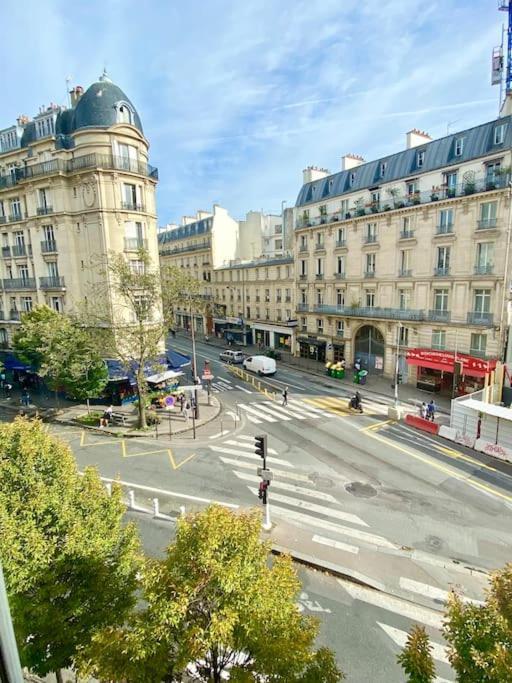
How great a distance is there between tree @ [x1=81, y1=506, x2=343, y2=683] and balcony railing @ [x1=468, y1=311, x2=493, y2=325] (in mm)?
26236

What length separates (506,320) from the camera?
25625 millimetres

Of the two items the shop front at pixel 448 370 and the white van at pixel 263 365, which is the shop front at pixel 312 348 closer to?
the white van at pixel 263 365

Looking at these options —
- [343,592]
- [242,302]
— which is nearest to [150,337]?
[343,592]

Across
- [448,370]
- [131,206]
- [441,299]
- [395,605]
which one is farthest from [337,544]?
[131,206]

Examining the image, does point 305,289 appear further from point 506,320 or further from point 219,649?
point 219,649

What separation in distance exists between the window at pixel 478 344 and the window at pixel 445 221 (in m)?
8.16

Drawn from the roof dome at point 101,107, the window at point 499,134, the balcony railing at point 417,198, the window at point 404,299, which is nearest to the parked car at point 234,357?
the balcony railing at point 417,198

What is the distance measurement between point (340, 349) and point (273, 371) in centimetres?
765

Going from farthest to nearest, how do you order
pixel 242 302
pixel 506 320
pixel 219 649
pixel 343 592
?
1. pixel 242 302
2. pixel 506 320
3. pixel 343 592
4. pixel 219 649

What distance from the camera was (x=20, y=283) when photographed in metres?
31.5

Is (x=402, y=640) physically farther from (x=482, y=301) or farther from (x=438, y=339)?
(x=438, y=339)

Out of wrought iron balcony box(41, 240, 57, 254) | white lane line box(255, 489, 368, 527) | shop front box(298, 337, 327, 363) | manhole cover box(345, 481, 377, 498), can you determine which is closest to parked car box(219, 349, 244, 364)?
shop front box(298, 337, 327, 363)

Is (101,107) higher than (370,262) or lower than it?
higher

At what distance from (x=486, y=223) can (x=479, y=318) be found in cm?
660
